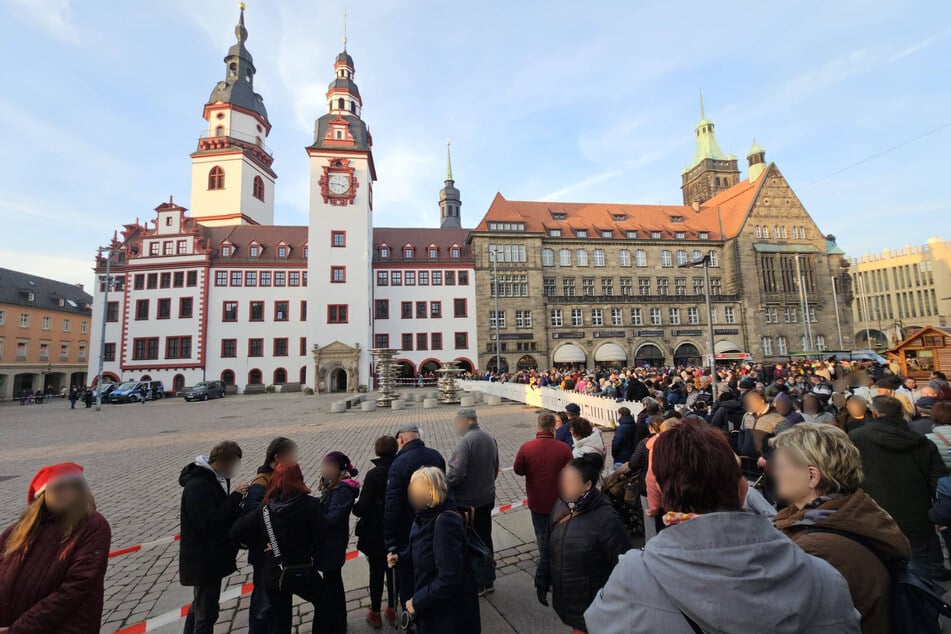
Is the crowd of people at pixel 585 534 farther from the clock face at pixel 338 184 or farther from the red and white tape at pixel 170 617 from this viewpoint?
the clock face at pixel 338 184

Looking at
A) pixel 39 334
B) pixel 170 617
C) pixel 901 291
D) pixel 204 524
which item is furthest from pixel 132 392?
pixel 901 291

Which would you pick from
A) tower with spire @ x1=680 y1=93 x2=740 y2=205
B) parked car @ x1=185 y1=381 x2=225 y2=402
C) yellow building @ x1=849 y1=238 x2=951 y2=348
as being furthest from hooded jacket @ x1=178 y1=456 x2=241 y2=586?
yellow building @ x1=849 y1=238 x2=951 y2=348

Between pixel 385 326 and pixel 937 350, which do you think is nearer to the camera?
pixel 937 350

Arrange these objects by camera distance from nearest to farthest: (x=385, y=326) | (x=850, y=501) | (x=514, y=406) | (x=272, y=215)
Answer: (x=850, y=501)
(x=514, y=406)
(x=385, y=326)
(x=272, y=215)

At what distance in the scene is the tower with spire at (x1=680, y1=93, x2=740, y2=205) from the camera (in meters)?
63.4

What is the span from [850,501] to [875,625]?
50 centimetres

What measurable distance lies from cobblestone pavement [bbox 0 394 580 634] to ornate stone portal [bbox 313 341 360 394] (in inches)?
531

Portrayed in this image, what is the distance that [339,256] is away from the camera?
41.4 m

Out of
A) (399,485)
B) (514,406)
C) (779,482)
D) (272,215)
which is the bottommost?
(514,406)

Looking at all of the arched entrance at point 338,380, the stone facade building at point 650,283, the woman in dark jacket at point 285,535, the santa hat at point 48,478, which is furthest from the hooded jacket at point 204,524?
the stone facade building at point 650,283

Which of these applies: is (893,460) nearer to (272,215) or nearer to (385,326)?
(385,326)

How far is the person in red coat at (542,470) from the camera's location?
462 centimetres

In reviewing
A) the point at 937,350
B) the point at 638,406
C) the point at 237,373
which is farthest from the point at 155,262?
the point at 937,350

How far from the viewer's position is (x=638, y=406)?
12469mm
